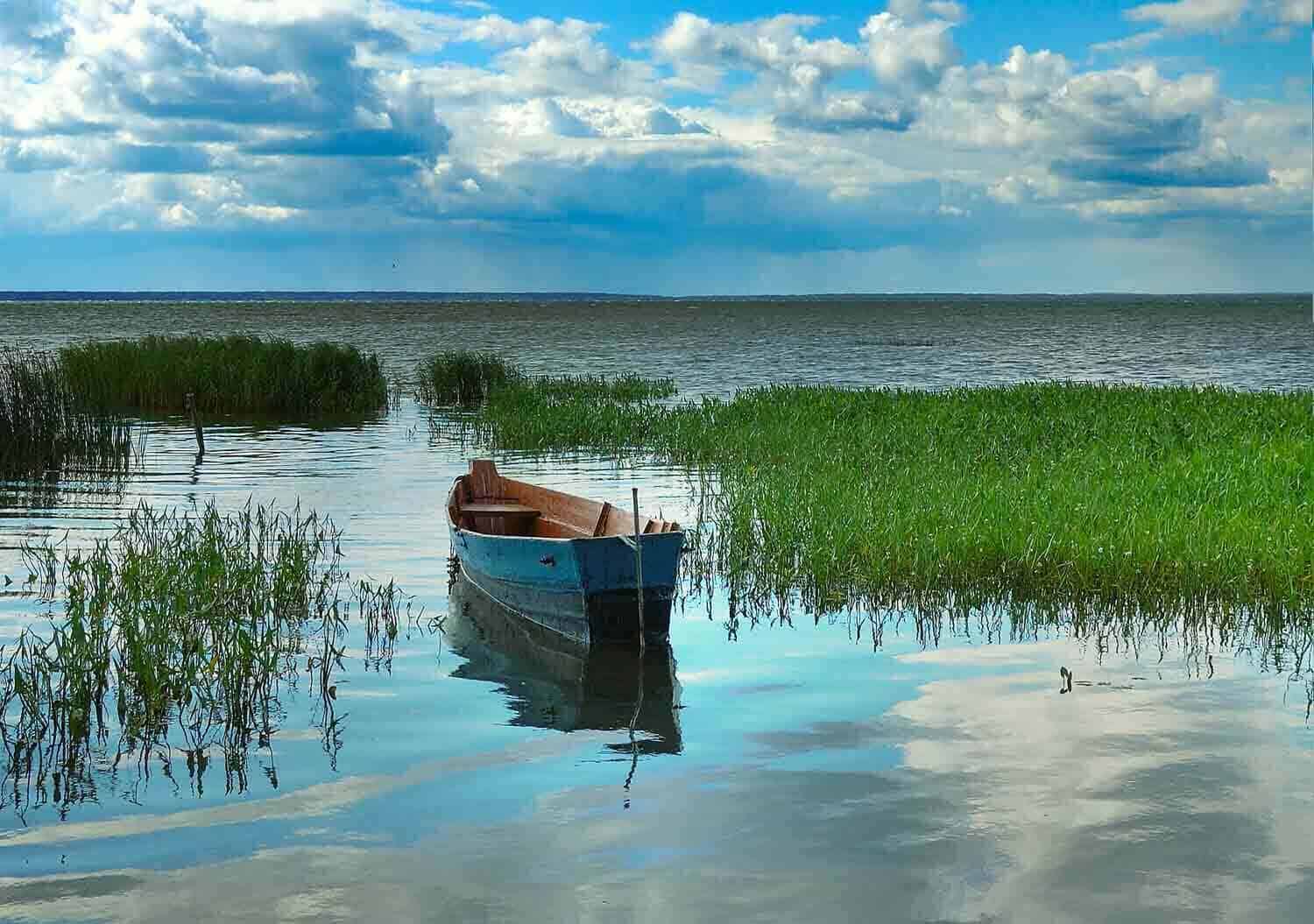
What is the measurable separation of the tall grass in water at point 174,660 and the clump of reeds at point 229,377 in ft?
70.5

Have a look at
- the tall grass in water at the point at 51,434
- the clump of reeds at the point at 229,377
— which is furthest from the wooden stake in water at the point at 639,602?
the clump of reeds at the point at 229,377

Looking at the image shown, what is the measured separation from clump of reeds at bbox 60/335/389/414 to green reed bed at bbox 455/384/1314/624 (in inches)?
501

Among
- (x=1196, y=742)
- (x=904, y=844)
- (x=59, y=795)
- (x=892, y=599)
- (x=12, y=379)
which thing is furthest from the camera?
(x=12, y=379)

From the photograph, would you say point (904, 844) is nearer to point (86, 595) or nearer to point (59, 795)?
point (59, 795)

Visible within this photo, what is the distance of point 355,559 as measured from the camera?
648 inches

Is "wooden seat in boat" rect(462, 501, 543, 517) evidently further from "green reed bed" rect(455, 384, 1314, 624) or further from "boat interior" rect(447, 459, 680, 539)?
"green reed bed" rect(455, 384, 1314, 624)

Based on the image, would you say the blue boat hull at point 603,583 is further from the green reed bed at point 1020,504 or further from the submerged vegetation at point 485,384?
the submerged vegetation at point 485,384

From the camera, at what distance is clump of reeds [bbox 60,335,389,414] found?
36.0 m

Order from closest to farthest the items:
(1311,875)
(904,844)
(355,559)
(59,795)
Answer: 1. (1311,875)
2. (904,844)
3. (59,795)
4. (355,559)

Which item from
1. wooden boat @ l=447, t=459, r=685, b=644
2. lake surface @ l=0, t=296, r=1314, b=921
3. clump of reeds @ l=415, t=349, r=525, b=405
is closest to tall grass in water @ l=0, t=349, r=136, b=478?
lake surface @ l=0, t=296, r=1314, b=921

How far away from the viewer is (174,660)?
10.3 metres

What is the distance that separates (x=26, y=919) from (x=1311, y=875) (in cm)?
645

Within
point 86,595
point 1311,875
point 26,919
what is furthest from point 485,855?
point 86,595

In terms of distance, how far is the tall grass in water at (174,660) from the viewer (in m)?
9.17
